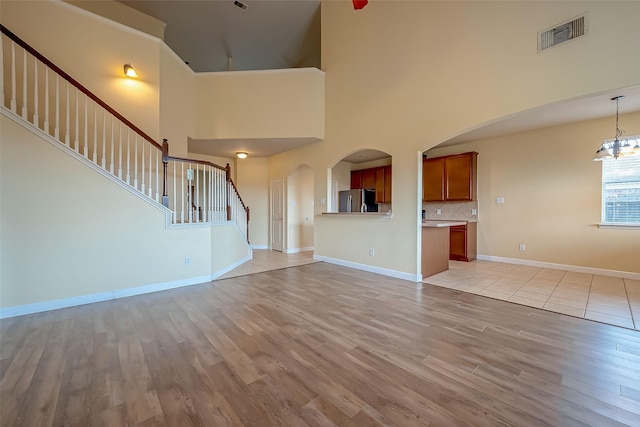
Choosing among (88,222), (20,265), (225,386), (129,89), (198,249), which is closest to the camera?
(225,386)

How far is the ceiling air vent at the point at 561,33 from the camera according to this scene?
261 cm

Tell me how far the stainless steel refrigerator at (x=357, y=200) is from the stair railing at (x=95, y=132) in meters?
2.73

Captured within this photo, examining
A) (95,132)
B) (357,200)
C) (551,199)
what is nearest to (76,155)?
(95,132)

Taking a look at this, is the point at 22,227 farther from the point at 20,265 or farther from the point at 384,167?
the point at 384,167

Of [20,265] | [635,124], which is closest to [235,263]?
[20,265]

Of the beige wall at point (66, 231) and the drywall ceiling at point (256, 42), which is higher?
the drywall ceiling at point (256, 42)

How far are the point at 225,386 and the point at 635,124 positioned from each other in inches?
267

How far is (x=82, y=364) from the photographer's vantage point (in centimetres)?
190

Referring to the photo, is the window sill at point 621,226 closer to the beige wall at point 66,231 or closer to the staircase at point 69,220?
the staircase at point 69,220

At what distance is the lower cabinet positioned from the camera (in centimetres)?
560

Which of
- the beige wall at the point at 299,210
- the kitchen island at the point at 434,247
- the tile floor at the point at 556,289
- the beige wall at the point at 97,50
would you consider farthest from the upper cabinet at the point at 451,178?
the beige wall at the point at 97,50

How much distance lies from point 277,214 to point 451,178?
461 centimetres

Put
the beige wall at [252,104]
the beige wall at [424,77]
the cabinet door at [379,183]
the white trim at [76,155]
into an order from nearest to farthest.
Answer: the beige wall at [424,77] < the white trim at [76,155] < the beige wall at [252,104] < the cabinet door at [379,183]

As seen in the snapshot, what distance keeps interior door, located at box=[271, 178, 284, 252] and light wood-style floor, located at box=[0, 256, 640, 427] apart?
410 centimetres
